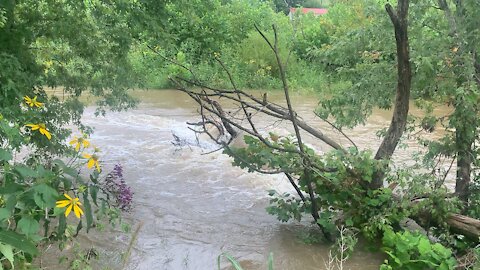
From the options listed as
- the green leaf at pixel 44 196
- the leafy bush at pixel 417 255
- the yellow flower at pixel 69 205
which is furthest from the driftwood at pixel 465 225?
the green leaf at pixel 44 196

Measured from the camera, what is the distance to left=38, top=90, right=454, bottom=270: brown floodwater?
5.17 metres

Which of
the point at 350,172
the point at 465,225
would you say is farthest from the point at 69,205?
the point at 465,225

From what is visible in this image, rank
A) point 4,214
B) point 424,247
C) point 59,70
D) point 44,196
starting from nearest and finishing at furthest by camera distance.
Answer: point 4,214, point 44,196, point 424,247, point 59,70

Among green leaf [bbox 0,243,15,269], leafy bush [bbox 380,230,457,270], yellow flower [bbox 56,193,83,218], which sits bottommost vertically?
leafy bush [bbox 380,230,457,270]

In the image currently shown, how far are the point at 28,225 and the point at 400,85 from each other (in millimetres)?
3698

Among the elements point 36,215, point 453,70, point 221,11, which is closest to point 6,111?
point 36,215

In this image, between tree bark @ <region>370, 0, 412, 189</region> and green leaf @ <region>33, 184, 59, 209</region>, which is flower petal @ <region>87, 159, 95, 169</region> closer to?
green leaf @ <region>33, 184, 59, 209</region>

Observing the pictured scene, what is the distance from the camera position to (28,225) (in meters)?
2.38

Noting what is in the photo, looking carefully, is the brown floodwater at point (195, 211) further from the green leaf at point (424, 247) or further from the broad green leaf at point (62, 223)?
the broad green leaf at point (62, 223)

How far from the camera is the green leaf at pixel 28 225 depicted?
2.36 metres

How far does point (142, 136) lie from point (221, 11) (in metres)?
9.54

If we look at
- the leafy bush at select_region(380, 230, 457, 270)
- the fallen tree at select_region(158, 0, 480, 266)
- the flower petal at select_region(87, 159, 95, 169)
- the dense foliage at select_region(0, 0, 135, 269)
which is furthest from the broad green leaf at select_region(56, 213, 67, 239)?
the leafy bush at select_region(380, 230, 457, 270)

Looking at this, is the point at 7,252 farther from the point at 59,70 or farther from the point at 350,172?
the point at 59,70

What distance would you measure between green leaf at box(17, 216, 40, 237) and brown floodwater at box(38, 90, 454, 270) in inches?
88.2
